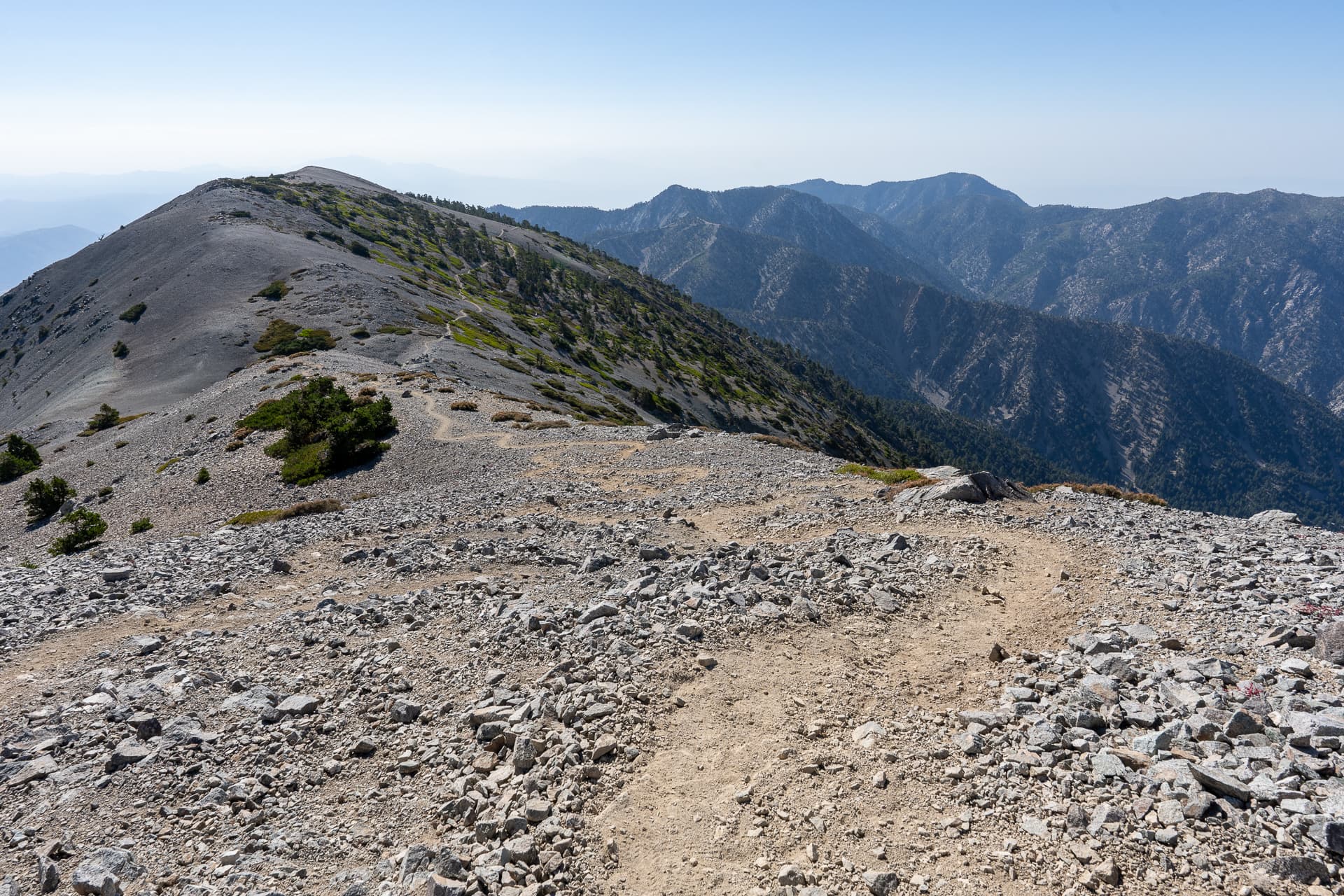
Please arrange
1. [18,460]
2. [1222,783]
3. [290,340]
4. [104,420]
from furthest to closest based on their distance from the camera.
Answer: [290,340]
[104,420]
[18,460]
[1222,783]

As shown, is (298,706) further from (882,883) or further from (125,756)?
(882,883)

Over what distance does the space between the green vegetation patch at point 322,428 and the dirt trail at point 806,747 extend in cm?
3711

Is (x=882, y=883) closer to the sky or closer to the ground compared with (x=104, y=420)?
closer to the ground

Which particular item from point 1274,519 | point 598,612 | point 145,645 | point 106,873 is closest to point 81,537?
point 145,645

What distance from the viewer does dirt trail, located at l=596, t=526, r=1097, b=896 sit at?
32.2ft

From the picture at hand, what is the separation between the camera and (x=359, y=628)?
17.5 metres

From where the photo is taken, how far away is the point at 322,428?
47.2 m

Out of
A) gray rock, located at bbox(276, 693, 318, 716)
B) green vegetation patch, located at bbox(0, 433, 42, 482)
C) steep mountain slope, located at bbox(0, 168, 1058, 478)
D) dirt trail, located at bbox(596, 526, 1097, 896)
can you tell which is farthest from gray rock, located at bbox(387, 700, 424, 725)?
green vegetation patch, located at bbox(0, 433, 42, 482)

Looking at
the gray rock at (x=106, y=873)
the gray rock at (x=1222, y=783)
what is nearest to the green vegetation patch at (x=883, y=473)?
the gray rock at (x=1222, y=783)

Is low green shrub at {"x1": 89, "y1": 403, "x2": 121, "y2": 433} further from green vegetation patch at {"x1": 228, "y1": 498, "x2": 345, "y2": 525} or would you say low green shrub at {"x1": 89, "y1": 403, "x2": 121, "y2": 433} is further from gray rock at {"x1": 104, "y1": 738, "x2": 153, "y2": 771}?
gray rock at {"x1": 104, "y1": 738, "x2": 153, "y2": 771}

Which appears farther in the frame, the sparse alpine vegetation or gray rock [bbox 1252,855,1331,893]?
the sparse alpine vegetation

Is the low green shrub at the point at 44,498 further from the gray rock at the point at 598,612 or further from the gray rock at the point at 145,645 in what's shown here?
the gray rock at the point at 598,612

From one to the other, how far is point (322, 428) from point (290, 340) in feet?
140

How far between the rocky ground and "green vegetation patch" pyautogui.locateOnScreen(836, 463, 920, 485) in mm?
7754
